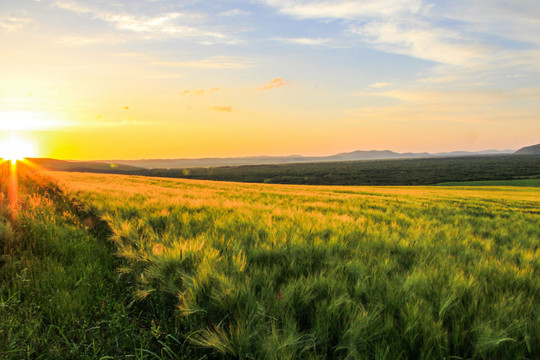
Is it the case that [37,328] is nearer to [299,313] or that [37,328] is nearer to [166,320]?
[166,320]

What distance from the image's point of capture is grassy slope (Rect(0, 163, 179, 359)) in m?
1.70

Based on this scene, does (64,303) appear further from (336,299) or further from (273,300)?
(336,299)

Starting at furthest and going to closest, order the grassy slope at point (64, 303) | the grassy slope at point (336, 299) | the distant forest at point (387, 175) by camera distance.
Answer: the distant forest at point (387, 175) → the grassy slope at point (64, 303) → the grassy slope at point (336, 299)

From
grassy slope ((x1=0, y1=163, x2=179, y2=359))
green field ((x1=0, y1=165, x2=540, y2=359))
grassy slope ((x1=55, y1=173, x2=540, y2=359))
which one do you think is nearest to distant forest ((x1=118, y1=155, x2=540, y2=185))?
grassy slope ((x1=55, y1=173, x2=540, y2=359))

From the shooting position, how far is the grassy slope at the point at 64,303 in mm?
1695

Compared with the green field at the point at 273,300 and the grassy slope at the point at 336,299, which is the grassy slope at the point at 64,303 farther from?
the grassy slope at the point at 336,299

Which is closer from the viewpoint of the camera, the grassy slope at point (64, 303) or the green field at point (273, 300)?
the green field at point (273, 300)

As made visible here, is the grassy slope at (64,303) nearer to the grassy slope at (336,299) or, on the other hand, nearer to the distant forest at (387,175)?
the grassy slope at (336,299)

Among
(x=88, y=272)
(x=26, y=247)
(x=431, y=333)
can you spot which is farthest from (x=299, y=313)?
(x=26, y=247)

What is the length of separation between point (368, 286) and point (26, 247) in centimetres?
417

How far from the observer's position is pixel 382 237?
11.4 feet

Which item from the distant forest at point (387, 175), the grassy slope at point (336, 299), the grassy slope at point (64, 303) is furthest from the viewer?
the distant forest at point (387, 175)

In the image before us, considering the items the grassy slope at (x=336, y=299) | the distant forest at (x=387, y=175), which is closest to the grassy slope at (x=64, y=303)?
the grassy slope at (x=336, y=299)

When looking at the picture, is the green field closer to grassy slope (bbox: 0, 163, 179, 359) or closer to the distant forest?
grassy slope (bbox: 0, 163, 179, 359)
